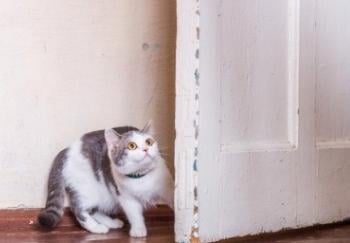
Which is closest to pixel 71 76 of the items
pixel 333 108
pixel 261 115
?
pixel 261 115

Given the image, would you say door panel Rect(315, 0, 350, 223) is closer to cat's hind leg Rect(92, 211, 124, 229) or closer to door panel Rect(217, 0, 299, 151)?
door panel Rect(217, 0, 299, 151)

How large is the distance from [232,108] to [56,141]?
1.96ft

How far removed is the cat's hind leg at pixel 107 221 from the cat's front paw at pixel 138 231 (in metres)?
0.13

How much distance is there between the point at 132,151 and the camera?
1.36 meters

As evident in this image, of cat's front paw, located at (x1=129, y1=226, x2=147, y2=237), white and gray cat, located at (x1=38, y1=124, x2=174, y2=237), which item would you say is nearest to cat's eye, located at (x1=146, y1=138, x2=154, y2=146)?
white and gray cat, located at (x1=38, y1=124, x2=174, y2=237)

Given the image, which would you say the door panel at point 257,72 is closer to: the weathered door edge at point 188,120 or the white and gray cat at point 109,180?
the weathered door edge at point 188,120

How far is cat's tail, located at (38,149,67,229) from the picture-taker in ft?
4.81

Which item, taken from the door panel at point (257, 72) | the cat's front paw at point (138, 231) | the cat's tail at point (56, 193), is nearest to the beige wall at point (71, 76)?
the cat's tail at point (56, 193)

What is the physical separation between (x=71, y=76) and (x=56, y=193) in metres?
0.34

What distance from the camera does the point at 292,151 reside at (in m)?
1.30

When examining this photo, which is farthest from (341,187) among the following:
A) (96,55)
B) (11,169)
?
(11,169)

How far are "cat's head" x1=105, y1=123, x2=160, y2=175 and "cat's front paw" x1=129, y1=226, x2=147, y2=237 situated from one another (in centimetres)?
14

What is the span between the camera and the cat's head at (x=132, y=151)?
1.36m

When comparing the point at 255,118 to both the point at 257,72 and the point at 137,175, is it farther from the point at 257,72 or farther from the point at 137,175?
the point at 137,175
